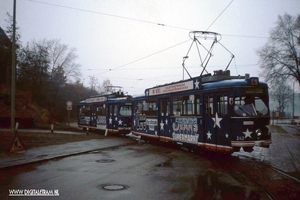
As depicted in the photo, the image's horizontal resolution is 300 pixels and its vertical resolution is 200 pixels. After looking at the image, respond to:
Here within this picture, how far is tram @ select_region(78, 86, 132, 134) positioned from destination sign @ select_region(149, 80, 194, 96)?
22.4 feet

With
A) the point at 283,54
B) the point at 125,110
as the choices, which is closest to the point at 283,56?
the point at 283,54

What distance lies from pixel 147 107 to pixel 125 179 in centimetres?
1143

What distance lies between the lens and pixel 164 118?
58.1ft

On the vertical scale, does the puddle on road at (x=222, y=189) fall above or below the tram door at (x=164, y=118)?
below

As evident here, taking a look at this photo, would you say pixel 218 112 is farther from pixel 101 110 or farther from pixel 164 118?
pixel 101 110

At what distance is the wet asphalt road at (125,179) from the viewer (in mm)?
7242

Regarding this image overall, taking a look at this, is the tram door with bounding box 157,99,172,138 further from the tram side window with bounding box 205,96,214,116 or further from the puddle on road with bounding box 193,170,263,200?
the puddle on road with bounding box 193,170,263,200

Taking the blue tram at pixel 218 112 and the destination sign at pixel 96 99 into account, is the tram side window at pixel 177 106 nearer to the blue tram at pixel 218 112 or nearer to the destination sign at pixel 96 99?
the blue tram at pixel 218 112

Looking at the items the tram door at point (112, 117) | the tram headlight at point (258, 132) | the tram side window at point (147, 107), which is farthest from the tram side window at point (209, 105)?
the tram door at point (112, 117)

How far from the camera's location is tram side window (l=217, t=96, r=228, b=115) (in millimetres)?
12492

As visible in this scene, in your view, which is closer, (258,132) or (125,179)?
(125,179)

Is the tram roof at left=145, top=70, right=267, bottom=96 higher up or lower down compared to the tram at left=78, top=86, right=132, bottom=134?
higher up

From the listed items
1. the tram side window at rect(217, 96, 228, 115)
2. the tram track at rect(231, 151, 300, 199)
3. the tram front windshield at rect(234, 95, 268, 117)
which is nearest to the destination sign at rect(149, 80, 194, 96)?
the tram side window at rect(217, 96, 228, 115)

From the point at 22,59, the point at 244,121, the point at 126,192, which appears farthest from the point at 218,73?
the point at 22,59
